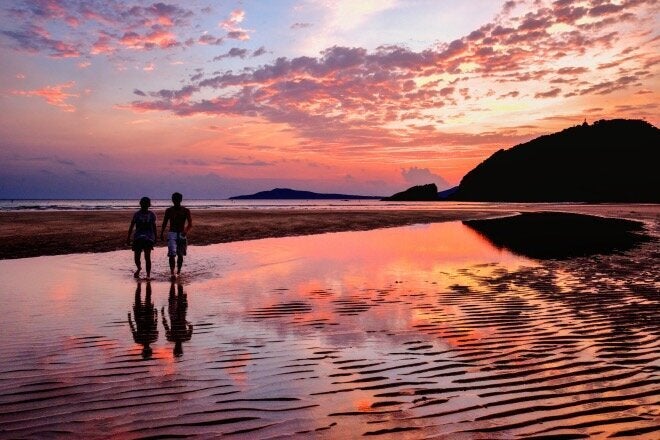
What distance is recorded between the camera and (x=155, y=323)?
9.12 m

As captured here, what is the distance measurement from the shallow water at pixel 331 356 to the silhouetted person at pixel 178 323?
0.16 ft

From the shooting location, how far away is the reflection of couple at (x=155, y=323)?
7848 mm

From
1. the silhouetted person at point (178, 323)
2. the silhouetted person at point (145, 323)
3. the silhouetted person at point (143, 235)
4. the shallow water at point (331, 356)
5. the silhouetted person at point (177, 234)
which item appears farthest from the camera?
the silhouetted person at point (177, 234)

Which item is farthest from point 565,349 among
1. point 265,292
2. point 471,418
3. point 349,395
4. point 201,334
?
point 265,292

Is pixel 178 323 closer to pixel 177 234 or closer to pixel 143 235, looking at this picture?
pixel 177 234

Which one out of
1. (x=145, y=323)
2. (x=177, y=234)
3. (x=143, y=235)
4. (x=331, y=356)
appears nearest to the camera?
(x=331, y=356)

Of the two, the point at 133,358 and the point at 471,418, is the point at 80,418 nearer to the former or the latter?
the point at 133,358

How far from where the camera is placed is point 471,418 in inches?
189

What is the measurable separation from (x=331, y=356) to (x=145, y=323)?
13.6 ft

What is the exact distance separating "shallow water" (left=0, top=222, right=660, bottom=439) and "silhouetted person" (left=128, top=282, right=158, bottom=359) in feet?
0.17

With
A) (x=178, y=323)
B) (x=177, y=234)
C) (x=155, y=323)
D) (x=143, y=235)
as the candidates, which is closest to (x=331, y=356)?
(x=178, y=323)

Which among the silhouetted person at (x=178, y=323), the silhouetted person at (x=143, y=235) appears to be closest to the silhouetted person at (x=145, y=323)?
the silhouetted person at (x=178, y=323)

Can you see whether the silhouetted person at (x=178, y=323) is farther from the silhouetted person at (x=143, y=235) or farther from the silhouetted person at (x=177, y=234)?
the silhouetted person at (x=143, y=235)

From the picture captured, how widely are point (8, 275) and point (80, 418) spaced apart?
41.8 feet
